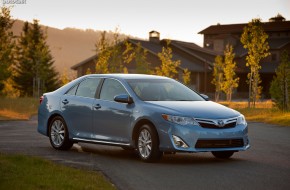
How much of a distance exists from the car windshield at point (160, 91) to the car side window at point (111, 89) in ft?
0.70

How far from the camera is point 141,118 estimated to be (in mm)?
11391

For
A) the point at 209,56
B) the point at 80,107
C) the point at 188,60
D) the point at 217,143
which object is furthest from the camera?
the point at 209,56

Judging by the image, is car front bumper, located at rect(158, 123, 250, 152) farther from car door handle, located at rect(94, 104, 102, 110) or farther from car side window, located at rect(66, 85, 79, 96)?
car side window, located at rect(66, 85, 79, 96)

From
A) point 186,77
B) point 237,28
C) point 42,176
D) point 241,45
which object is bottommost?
point 42,176

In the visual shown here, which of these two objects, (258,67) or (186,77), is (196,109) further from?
(186,77)

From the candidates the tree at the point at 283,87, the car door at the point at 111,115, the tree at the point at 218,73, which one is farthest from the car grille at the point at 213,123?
the tree at the point at 218,73

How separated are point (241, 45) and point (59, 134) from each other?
209ft

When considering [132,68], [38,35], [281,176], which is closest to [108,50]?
[132,68]

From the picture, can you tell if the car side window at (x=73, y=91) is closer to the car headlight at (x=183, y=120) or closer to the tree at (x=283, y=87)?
the car headlight at (x=183, y=120)

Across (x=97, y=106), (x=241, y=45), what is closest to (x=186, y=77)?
(x=241, y=45)

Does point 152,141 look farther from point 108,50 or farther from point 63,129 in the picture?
point 108,50

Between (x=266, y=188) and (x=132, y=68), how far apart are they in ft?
186

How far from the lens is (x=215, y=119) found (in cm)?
1100

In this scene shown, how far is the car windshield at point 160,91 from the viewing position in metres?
12.1
